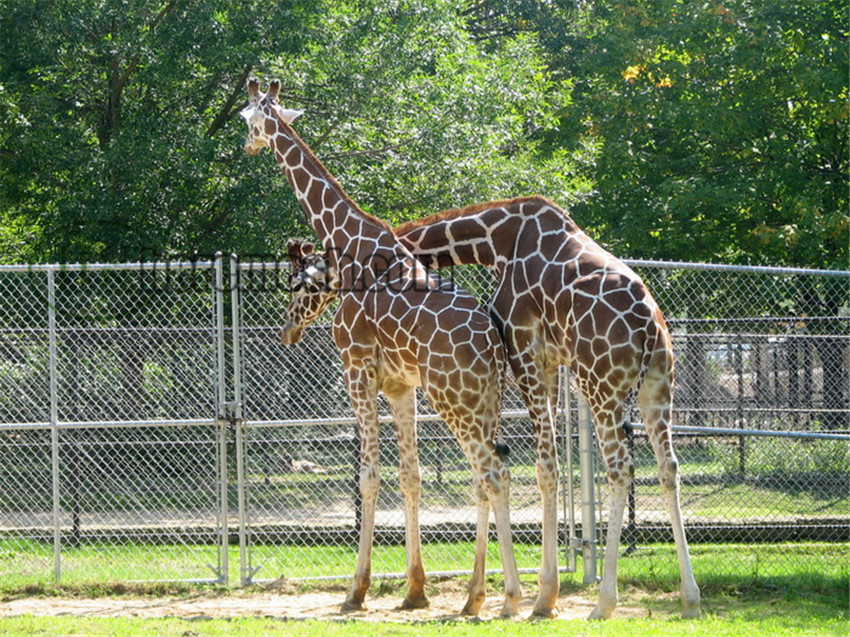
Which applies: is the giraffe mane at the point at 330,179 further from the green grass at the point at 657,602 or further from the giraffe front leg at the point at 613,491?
the green grass at the point at 657,602

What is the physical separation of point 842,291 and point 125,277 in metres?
10.6

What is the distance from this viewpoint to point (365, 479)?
7.96 meters

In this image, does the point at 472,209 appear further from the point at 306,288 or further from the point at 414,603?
the point at 414,603

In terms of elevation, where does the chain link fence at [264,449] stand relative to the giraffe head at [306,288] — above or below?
below

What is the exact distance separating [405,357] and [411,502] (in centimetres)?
117

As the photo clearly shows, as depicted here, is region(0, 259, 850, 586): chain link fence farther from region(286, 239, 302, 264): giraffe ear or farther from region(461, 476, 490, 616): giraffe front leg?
region(461, 476, 490, 616): giraffe front leg

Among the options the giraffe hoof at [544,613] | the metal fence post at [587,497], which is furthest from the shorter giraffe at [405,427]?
the metal fence post at [587,497]

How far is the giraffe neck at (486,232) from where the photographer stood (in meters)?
7.94

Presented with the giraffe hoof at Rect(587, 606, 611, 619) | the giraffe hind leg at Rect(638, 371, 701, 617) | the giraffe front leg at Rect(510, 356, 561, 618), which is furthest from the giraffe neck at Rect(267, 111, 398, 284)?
the giraffe hoof at Rect(587, 606, 611, 619)

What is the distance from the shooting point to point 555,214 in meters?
7.98

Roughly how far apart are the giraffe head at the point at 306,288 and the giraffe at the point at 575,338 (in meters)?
1.12

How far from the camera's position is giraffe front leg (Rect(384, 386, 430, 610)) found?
796cm

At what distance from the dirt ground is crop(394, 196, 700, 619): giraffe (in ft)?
2.84

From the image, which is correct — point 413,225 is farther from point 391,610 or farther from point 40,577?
point 40,577
